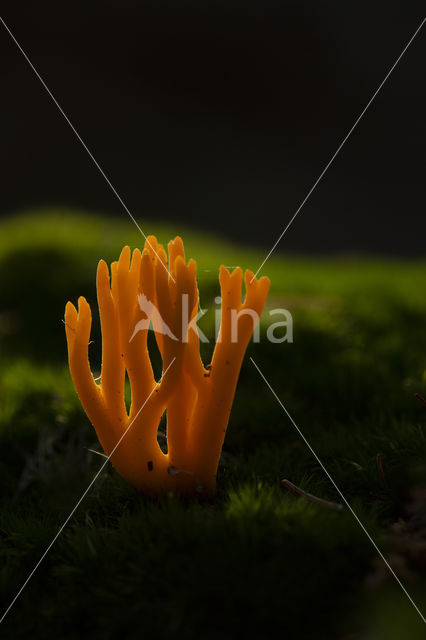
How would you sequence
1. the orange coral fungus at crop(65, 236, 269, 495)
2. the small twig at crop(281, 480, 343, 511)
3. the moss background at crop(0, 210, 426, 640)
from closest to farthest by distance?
the moss background at crop(0, 210, 426, 640)
the small twig at crop(281, 480, 343, 511)
the orange coral fungus at crop(65, 236, 269, 495)

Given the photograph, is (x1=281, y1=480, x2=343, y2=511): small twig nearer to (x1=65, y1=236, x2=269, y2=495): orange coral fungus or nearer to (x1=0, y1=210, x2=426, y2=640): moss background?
(x1=0, y1=210, x2=426, y2=640): moss background

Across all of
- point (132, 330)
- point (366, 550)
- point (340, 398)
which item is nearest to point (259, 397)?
point (340, 398)

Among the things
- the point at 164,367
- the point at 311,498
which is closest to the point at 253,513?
the point at 311,498

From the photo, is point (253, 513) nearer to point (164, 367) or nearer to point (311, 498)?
point (311, 498)

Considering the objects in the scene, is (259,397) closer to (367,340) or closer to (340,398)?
(340,398)

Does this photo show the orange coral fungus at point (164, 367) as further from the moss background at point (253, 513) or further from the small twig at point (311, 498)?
the small twig at point (311, 498)

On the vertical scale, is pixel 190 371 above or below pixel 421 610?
above

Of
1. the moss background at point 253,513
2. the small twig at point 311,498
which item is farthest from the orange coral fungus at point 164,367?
the small twig at point 311,498

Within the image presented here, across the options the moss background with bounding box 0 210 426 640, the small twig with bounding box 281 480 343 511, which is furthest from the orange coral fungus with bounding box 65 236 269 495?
the small twig with bounding box 281 480 343 511

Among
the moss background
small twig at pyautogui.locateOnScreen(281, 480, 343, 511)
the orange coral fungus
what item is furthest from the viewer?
the orange coral fungus
